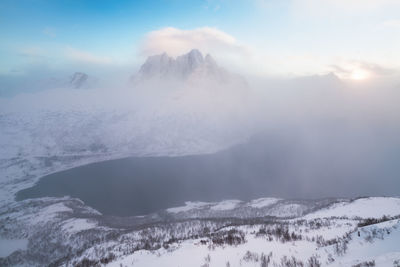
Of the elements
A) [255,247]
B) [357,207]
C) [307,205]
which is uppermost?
[255,247]

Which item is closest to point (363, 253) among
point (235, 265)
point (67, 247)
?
point (235, 265)

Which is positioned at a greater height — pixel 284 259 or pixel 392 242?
pixel 392 242

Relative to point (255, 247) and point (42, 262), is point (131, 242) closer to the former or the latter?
point (42, 262)

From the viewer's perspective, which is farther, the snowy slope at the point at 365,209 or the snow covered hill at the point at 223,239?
the snowy slope at the point at 365,209

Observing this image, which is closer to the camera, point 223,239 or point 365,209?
point 223,239

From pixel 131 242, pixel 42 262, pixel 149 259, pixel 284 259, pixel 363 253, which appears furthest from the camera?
pixel 42 262

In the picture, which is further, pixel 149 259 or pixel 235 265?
pixel 149 259

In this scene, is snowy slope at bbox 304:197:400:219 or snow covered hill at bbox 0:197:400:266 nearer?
snow covered hill at bbox 0:197:400:266

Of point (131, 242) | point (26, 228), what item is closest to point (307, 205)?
point (131, 242)

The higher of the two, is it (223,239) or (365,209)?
(223,239)

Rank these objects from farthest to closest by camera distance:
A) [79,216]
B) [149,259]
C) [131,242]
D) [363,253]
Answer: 1. [79,216]
2. [131,242]
3. [149,259]
4. [363,253]

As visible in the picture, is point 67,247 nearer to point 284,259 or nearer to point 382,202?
point 284,259
